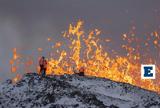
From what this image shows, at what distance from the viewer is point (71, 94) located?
42375 millimetres

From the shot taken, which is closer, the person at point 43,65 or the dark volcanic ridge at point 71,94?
the dark volcanic ridge at point 71,94

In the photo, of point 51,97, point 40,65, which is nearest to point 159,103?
point 51,97

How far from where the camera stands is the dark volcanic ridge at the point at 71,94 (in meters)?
41.0

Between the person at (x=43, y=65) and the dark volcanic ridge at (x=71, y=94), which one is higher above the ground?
the person at (x=43, y=65)

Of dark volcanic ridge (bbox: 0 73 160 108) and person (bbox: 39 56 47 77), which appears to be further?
person (bbox: 39 56 47 77)

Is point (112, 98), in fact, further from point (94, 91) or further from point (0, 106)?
point (0, 106)

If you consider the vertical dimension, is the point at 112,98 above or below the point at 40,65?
below

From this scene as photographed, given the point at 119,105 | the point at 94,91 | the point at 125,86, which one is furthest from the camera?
the point at 125,86

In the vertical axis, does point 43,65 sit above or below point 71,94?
above

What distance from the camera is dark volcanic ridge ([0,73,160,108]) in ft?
134

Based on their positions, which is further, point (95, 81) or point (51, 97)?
point (95, 81)

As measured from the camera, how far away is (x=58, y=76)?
48.1 meters

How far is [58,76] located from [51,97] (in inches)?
249

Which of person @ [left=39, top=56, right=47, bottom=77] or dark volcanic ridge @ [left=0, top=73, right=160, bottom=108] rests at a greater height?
person @ [left=39, top=56, right=47, bottom=77]
